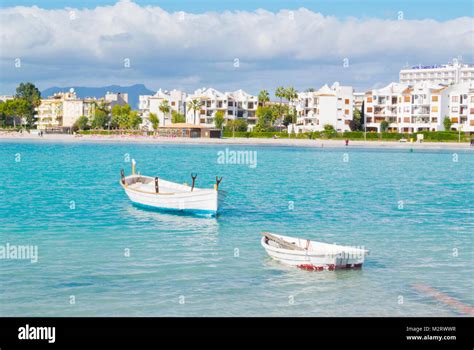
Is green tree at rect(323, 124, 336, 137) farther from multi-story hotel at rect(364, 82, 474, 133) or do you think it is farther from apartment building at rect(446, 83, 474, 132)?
apartment building at rect(446, 83, 474, 132)

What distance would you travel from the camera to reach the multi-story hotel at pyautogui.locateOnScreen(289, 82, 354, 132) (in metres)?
178

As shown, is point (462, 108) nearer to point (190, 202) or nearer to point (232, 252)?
point (190, 202)

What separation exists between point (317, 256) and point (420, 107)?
6057 inches

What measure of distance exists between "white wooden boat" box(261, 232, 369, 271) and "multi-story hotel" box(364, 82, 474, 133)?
475 ft

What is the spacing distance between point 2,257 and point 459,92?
507ft

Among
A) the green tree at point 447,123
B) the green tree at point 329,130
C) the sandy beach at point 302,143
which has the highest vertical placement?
the green tree at point 447,123

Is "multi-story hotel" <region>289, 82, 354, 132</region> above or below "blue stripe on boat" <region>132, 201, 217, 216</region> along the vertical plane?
above

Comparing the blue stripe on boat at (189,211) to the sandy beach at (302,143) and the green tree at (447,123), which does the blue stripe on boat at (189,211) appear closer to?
the sandy beach at (302,143)

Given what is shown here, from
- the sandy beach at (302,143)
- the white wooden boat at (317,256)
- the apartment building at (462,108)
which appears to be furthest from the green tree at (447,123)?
the white wooden boat at (317,256)

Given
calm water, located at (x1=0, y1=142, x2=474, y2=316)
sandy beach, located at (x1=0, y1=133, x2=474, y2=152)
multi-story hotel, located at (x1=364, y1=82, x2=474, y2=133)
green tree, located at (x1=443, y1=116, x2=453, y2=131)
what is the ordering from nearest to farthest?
1. calm water, located at (x1=0, y1=142, x2=474, y2=316)
2. sandy beach, located at (x1=0, y1=133, x2=474, y2=152)
3. green tree, located at (x1=443, y1=116, x2=453, y2=131)
4. multi-story hotel, located at (x1=364, y1=82, x2=474, y2=133)

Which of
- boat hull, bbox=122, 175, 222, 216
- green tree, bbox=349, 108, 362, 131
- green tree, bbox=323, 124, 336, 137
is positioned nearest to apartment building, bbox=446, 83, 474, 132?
green tree, bbox=349, 108, 362, 131

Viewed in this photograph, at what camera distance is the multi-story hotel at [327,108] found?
178 m

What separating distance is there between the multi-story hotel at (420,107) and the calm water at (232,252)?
106 m
